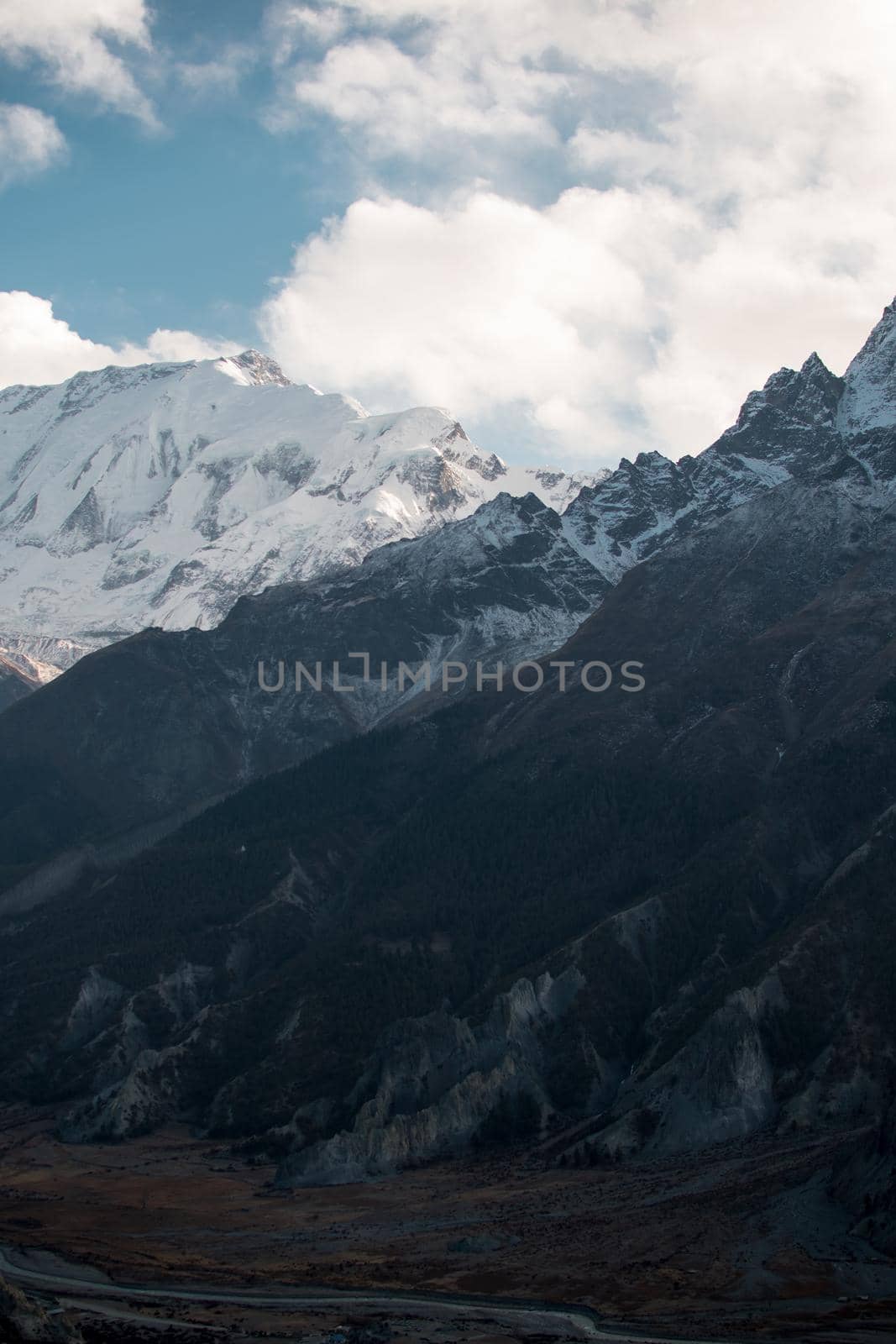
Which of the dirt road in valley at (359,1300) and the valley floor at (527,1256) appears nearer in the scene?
the dirt road in valley at (359,1300)

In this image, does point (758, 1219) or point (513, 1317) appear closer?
point (513, 1317)

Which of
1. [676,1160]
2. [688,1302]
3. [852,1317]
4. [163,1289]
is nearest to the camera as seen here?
[852,1317]

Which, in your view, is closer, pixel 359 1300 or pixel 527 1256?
pixel 359 1300

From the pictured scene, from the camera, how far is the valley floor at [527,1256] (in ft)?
458

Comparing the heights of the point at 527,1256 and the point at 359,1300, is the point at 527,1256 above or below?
below

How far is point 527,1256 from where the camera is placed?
163625 mm

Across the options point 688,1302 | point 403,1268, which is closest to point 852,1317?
point 688,1302

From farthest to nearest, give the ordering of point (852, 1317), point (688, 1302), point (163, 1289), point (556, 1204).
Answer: point (556, 1204) < point (163, 1289) < point (688, 1302) < point (852, 1317)

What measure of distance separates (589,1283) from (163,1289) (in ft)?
133

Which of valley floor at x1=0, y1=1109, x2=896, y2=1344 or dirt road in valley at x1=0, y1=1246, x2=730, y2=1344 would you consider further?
valley floor at x1=0, y1=1109, x2=896, y2=1344

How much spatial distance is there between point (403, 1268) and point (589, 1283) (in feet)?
66.9

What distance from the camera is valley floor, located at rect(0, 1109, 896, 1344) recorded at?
139500 millimetres

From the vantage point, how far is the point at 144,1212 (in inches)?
7712

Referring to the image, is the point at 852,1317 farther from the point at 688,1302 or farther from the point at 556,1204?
the point at 556,1204
